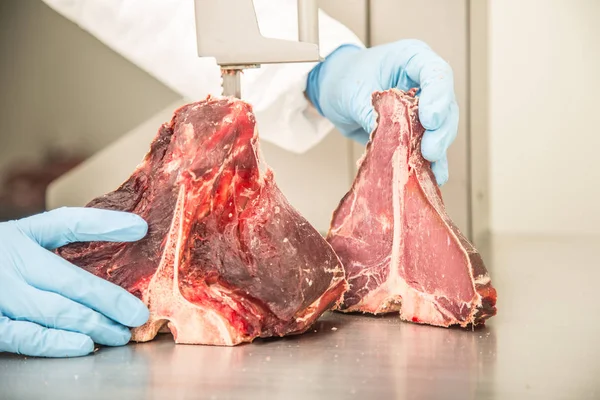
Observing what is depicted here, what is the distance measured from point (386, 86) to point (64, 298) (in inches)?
50.6

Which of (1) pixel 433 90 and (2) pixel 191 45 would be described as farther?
(2) pixel 191 45

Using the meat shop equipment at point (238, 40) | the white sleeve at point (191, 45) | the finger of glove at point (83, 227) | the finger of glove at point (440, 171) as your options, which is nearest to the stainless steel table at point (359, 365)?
the finger of glove at point (83, 227)

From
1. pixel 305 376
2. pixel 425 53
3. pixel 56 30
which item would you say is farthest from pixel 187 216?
pixel 56 30

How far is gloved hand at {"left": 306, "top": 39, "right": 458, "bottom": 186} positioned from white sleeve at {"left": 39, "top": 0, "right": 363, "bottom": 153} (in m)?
0.09

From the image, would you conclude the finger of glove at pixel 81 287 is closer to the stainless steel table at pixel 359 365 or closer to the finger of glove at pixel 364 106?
the stainless steel table at pixel 359 365

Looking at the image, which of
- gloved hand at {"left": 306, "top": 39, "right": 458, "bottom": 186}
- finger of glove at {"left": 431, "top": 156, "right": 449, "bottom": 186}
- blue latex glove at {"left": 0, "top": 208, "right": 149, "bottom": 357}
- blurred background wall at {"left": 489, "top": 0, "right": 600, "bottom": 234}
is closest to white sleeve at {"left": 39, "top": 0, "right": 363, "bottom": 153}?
gloved hand at {"left": 306, "top": 39, "right": 458, "bottom": 186}

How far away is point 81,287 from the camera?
1673 mm

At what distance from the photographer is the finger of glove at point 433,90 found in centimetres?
195

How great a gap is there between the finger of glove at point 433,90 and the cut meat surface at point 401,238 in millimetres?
31

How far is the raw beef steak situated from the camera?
1.68 m

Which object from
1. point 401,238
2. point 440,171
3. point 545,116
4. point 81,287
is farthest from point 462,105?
point 81,287

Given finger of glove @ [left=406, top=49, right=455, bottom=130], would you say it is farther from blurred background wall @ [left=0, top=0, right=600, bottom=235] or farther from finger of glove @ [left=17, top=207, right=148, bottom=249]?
blurred background wall @ [left=0, top=0, right=600, bottom=235]

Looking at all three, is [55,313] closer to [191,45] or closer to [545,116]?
[191,45]

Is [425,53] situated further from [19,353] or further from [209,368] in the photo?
[19,353]
